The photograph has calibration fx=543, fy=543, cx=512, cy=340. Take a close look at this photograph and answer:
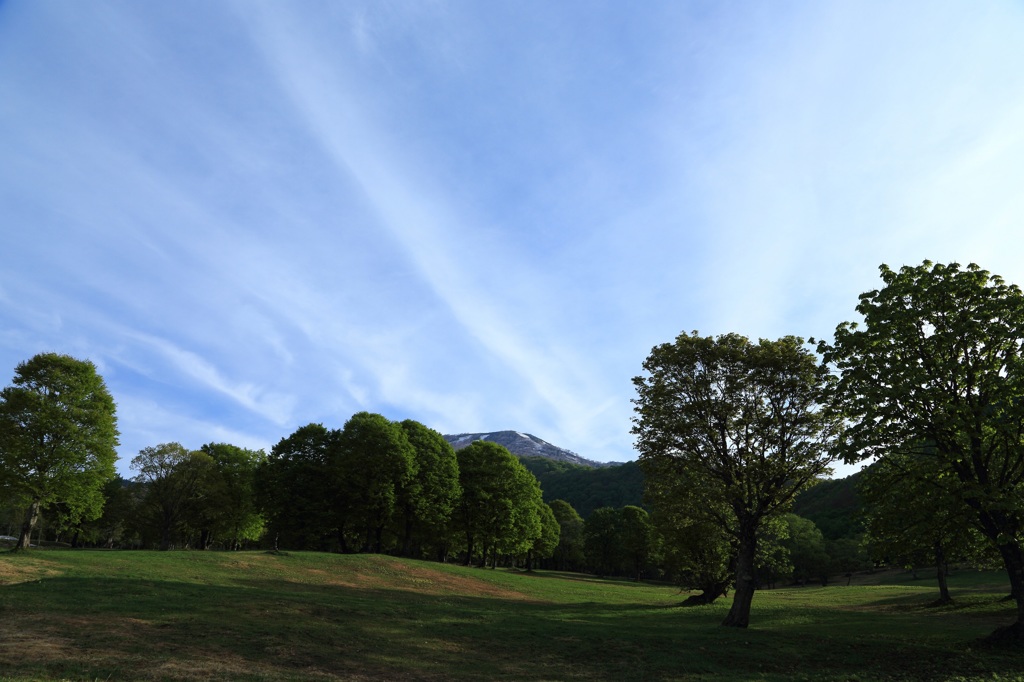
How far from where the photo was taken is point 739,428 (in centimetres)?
3186

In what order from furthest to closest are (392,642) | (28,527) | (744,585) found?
(28,527)
(744,585)
(392,642)

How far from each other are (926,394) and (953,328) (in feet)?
10.9

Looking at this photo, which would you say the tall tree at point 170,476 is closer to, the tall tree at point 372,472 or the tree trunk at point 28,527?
the tall tree at point 372,472

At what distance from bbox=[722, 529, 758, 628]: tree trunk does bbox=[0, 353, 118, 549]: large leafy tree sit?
46593 mm

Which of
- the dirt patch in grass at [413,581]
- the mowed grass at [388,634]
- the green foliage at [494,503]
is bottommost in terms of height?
the dirt patch in grass at [413,581]

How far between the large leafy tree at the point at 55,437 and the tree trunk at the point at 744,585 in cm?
4659

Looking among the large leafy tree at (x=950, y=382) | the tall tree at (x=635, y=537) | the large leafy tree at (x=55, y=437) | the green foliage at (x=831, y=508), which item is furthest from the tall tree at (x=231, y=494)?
the green foliage at (x=831, y=508)

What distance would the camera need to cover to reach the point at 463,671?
58.0ft

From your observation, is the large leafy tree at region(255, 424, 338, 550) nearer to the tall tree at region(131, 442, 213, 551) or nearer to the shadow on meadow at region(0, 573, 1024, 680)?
the tall tree at region(131, 442, 213, 551)

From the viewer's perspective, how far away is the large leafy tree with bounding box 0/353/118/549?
4009 centimetres

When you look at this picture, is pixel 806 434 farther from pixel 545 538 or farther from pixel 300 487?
pixel 545 538

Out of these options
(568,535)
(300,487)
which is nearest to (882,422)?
(300,487)

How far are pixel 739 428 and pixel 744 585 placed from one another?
8.69 metres

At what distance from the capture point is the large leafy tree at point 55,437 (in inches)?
1578
